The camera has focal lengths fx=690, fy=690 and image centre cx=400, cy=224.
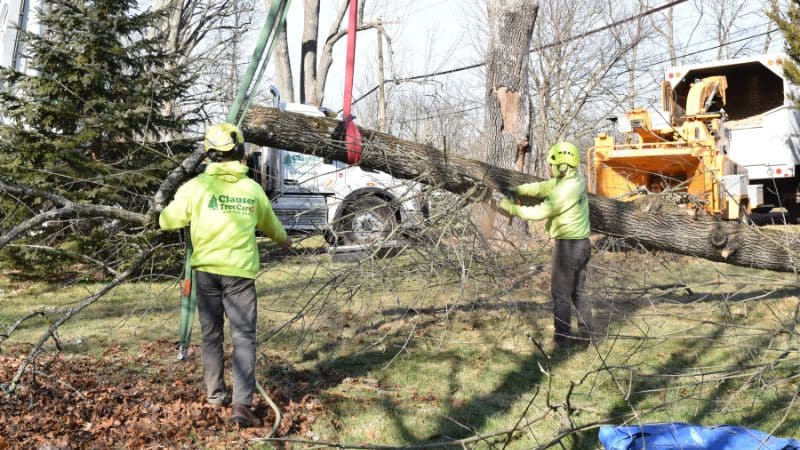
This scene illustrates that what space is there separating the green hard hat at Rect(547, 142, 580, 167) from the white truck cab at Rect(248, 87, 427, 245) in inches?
46.4

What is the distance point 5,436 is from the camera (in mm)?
3664

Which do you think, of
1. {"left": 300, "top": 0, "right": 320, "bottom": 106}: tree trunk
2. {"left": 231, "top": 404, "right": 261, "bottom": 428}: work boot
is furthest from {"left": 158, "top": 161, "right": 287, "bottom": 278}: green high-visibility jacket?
{"left": 300, "top": 0, "right": 320, "bottom": 106}: tree trunk

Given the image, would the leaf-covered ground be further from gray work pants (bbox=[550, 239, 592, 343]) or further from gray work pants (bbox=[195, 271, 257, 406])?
gray work pants (bbox=[550, 239, 592, 343])

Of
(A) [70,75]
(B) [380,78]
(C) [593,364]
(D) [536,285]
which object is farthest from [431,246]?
(B) [380,78]

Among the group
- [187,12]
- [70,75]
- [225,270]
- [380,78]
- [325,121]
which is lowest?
[225,270]

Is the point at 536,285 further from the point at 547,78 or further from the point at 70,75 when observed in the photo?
the point at 547,78

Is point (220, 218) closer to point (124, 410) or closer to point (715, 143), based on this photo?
point (124, 410)

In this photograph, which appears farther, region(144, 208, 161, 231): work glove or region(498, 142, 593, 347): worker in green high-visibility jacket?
region(498, 142, 593, 347): worker in green high-visibility jacket

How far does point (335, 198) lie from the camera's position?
6.39 metres

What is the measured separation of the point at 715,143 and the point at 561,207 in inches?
232

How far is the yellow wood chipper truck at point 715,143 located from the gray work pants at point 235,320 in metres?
5.84

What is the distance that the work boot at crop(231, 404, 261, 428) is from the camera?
4074 mm

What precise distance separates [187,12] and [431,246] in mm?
18469

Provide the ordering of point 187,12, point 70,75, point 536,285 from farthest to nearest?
1. point 187,12
2. point 70,75
3. point 536,285
